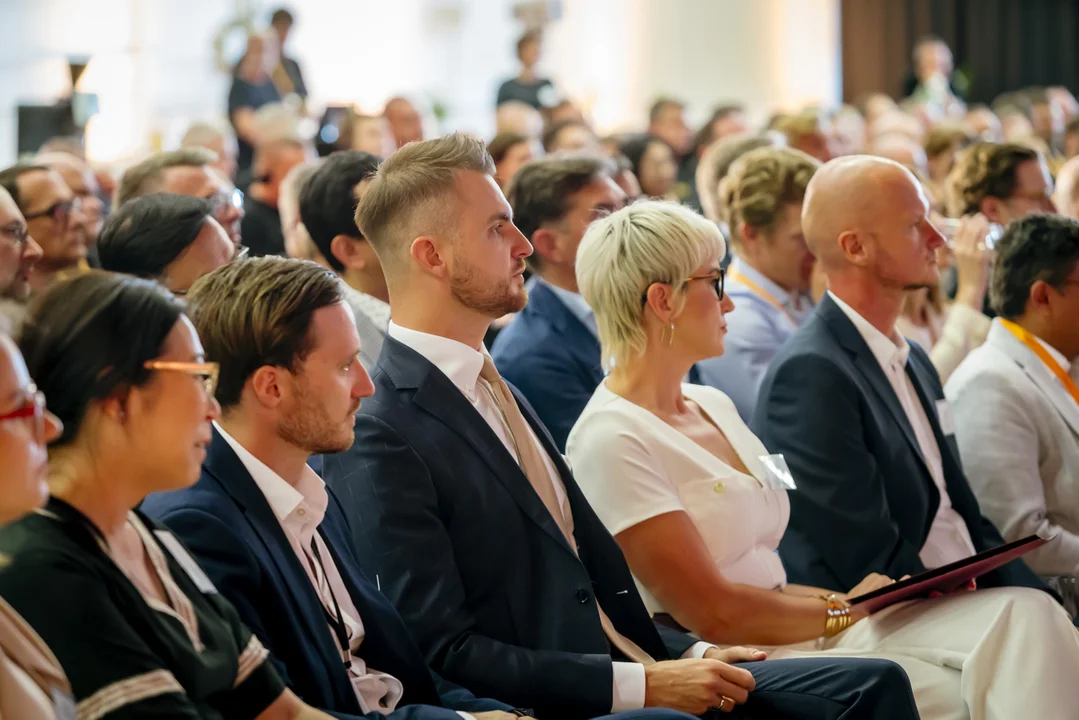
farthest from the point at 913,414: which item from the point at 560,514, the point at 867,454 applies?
the point at 560,514

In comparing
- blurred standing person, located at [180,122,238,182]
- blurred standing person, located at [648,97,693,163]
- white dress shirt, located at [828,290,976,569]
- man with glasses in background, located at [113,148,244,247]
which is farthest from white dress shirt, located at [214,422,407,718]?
blurred standing person, located at [648,97,693,163]

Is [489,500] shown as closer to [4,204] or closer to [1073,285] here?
[4,204]

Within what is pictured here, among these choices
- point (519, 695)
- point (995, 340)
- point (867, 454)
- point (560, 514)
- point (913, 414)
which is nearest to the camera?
point (519, 695)

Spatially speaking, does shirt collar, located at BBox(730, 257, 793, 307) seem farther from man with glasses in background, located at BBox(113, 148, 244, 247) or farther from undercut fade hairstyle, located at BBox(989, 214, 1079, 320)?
man with glasses in background, located at BBox(113, 148, 244, 247)

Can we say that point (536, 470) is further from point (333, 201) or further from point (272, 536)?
point (333, 201)

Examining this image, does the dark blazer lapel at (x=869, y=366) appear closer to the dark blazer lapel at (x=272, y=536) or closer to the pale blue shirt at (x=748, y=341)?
the pale blue shirt at (x=748, y=341)

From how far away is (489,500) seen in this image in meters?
2.35

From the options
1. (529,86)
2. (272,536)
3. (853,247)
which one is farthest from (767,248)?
(529,86)

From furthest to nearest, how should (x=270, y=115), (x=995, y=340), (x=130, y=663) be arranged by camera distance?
(x=270, y=115) < (x=995, y=340) < (x=130, y=663)

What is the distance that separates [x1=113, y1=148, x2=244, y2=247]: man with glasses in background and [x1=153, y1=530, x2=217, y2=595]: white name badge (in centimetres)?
207

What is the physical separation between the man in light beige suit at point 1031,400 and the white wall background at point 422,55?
5.95 meters

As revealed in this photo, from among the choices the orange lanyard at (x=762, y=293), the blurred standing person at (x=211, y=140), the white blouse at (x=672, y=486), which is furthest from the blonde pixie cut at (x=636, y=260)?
the blurred standing person at (x=211, y=140)

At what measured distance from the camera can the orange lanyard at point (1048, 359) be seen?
11.6 ft

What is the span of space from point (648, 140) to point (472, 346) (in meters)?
4.94
